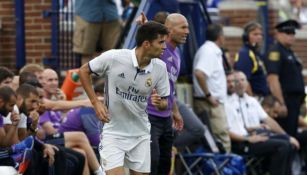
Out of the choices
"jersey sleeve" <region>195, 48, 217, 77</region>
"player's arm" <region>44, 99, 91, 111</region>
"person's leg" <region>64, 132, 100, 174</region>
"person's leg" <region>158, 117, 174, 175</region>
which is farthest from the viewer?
"jersey sleeve" <region>195, 48, 217, 77</region>

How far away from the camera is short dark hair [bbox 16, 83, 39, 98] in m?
11.0

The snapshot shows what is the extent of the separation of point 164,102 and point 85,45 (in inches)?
163

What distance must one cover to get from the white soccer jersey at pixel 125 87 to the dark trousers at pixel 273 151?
499cm

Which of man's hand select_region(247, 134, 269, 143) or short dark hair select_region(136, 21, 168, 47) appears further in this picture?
man's hand select_region(247, 134, 269, 143)

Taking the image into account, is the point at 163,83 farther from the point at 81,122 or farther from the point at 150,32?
the point at 81,122

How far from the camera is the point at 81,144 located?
39.2ft

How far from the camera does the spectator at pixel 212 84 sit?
14.4 m

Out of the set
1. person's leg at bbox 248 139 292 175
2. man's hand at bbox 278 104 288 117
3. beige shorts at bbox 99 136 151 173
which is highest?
beige shorts at bbox 99 136 151 173

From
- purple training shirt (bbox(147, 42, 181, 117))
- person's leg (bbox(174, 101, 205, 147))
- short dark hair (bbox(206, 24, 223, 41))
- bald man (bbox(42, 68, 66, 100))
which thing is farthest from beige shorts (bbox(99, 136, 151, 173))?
short dark hair (bbox(206, 24, 223, 41))

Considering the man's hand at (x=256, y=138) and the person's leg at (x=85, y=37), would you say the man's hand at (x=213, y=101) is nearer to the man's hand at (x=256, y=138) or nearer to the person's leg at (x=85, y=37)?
the man's hand at (x=256, y=138)

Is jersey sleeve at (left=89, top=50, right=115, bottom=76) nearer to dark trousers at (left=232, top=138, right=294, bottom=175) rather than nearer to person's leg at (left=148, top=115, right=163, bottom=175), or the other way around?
person's leg at (left=148, top=115, right=163, bottom=175)

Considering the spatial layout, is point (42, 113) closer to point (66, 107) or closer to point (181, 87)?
point (66, 107)

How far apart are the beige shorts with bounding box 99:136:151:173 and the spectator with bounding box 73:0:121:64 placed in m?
4.25

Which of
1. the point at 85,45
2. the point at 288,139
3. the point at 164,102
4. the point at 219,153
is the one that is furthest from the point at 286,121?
the point at 164,102
